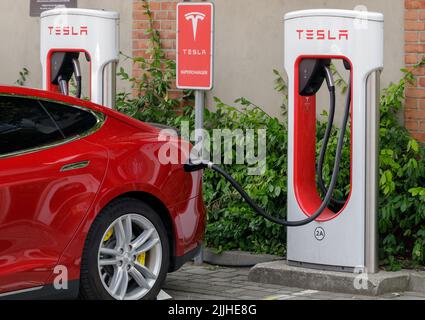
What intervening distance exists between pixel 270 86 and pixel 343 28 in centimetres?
249

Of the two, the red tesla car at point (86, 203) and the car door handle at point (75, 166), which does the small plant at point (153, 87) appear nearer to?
the red tesla car at point (86, 203)

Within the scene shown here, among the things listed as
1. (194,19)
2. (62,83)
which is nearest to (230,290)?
(194,19)

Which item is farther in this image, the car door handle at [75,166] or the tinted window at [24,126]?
the car door handle at [75,166]

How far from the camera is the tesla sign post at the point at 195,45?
8492 mm

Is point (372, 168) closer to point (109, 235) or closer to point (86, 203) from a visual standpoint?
point (109, 235)

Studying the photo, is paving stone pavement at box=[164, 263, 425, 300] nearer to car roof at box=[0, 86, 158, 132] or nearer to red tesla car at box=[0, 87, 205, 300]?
red tesla car at box=[0, 87, 205, 300]

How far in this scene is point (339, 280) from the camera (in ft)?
24.7

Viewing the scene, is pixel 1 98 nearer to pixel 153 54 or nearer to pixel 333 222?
pixel 333 222

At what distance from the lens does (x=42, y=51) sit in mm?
9484

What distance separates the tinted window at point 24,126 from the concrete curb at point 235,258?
2.65 metres

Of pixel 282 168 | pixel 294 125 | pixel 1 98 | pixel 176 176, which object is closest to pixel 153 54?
pixel 282 168

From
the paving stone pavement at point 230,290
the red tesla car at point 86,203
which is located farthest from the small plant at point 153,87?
the red tesla car at point 86,203

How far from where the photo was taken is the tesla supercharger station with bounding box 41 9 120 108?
356 inches

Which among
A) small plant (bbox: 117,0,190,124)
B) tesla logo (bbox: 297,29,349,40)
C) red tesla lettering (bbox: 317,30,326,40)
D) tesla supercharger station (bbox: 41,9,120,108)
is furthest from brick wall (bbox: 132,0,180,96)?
red tesla lettering (bbox: 317,30,326,40)
